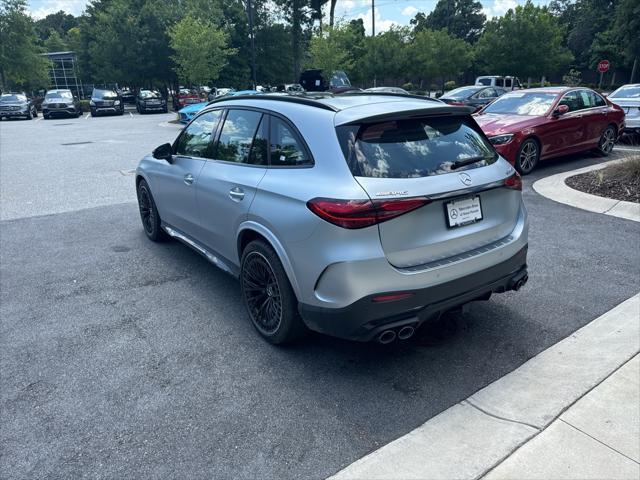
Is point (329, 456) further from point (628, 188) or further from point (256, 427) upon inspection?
point (628, 188)

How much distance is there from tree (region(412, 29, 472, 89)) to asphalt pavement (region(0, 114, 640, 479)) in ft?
113

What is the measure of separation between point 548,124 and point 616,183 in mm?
2235

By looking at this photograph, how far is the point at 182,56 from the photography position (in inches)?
1155

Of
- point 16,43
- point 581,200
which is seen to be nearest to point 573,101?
point 581,200

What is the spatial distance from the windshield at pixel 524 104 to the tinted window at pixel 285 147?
786cm

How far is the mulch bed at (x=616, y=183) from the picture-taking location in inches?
287

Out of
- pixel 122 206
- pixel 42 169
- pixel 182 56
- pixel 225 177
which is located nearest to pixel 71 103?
pixel 182 56

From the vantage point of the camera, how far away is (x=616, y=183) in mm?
7684

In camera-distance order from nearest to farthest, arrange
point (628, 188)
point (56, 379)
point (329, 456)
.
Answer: point (329, 456), point (56, 379), point (628, 188)

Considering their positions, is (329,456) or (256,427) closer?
(329,456)

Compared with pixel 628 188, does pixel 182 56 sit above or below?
above

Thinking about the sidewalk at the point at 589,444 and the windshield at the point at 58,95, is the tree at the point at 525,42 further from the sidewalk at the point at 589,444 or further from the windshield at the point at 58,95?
the sidewalk at the point at 589,444

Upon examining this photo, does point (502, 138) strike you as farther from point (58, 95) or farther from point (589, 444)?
point (58, 95)

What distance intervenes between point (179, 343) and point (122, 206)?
4.88 m
